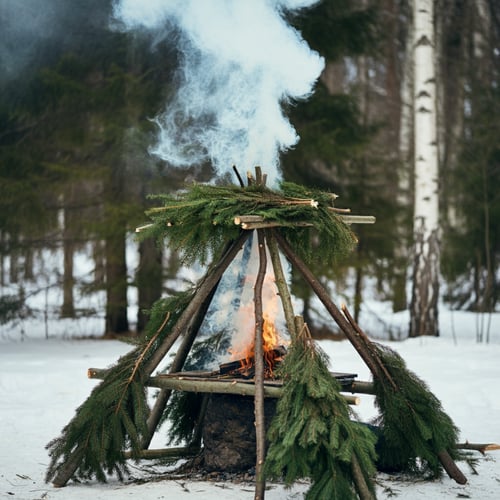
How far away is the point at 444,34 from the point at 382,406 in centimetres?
1700

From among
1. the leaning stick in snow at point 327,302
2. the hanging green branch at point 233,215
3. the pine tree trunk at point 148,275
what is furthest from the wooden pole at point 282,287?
the pine tree trunk at point 148,275

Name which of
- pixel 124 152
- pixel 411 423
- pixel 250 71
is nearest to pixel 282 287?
pixel 411 423

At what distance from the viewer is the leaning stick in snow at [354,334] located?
5.41 metres

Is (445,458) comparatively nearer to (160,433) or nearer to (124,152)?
(160,433)

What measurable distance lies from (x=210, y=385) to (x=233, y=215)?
3.55 ft

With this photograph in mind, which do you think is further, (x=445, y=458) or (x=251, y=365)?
(x=251, y=365)

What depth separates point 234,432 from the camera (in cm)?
552

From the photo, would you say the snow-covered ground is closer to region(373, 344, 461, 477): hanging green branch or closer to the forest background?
region(373, 344, 461, 477): hanging green branch

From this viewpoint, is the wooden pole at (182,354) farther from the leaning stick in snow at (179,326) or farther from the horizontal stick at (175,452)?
the leaning stick in snow at (179,326)

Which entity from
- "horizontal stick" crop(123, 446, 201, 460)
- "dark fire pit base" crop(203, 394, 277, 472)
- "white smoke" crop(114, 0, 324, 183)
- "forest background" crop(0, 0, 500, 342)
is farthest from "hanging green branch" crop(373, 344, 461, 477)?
"forest background" crop(0, 0, 500, 342)

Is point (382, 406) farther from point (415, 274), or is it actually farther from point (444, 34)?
point (444, 34)

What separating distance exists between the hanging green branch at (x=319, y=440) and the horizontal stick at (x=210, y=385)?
17cm

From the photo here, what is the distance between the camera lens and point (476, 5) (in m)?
20.1

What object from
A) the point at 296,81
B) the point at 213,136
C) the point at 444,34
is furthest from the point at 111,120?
the point at 444,34
